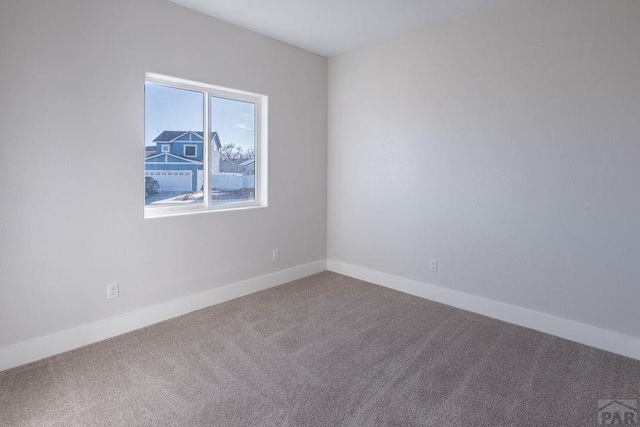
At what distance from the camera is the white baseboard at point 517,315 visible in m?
2.48

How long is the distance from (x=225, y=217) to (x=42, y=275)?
1461 millimetres

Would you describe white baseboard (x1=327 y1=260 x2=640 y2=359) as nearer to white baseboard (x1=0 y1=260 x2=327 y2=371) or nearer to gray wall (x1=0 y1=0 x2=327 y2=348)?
white baseboard (x1=0 y1=260 x2=327 y2=371)

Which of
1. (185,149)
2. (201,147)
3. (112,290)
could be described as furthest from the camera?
(201,147)

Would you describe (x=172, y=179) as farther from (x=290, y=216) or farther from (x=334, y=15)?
(x=334, y=15)

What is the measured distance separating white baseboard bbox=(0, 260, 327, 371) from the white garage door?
994 millimetres

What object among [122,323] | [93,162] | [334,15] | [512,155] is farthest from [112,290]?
[512,155]

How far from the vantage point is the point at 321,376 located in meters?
2.19

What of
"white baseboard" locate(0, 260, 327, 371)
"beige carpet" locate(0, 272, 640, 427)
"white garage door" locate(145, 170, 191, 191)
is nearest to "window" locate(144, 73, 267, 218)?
"white garage door" locate(145, 170, 191, 191)

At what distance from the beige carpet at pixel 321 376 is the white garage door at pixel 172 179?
1.15m

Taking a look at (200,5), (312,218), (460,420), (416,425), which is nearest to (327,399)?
(416,425)

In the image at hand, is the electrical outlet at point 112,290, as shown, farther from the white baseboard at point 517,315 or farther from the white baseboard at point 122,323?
the white baseboard at point 517,315

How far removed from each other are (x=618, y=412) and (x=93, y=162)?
11.8 feet

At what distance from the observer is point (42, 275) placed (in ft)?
7.79

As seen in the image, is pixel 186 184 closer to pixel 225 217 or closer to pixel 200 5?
pixel 225 217
